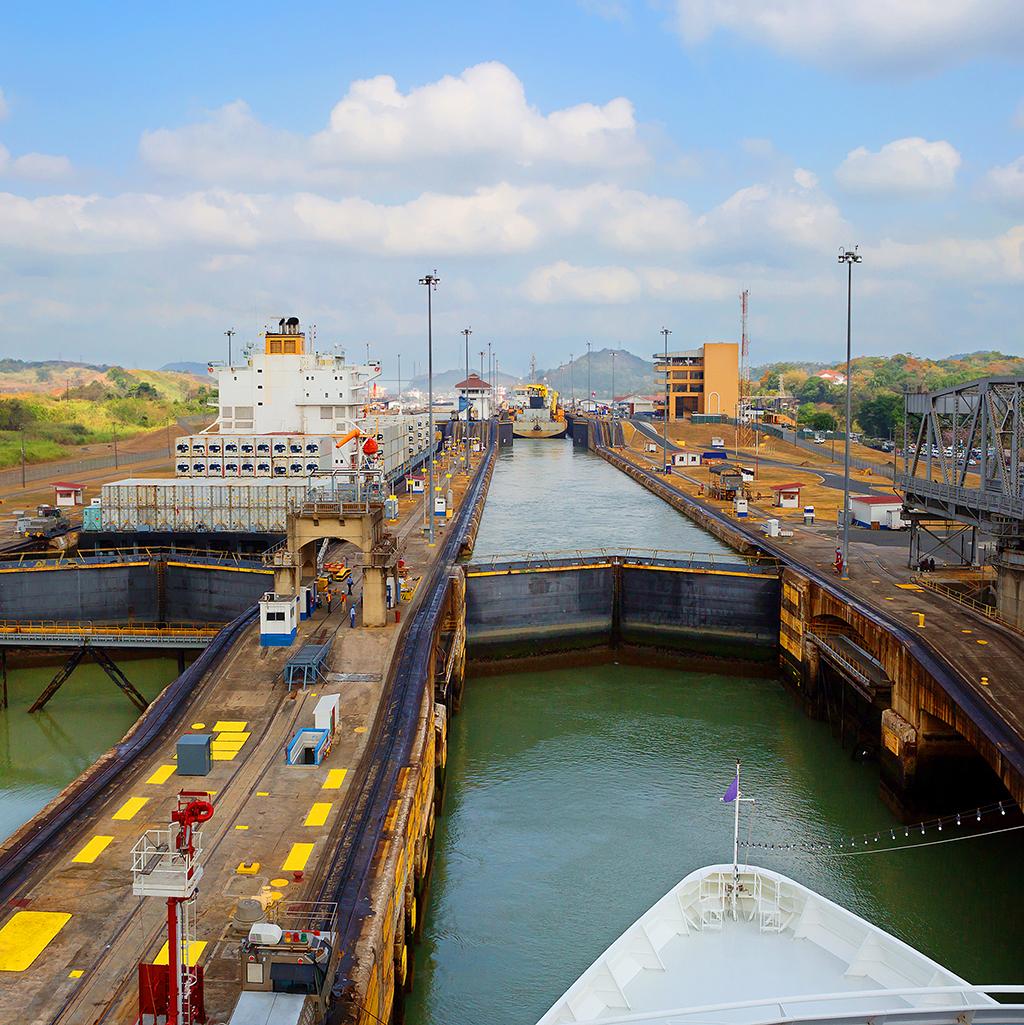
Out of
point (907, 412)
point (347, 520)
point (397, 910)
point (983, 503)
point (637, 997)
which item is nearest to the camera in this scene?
point (637, 997)

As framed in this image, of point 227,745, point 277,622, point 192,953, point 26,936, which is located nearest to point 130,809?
point 227,745

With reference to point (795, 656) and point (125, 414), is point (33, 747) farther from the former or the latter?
point (125, 414)

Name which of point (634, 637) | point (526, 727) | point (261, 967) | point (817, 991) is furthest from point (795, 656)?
point (261, 967)

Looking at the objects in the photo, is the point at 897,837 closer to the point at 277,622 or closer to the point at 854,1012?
the point at 854,1012

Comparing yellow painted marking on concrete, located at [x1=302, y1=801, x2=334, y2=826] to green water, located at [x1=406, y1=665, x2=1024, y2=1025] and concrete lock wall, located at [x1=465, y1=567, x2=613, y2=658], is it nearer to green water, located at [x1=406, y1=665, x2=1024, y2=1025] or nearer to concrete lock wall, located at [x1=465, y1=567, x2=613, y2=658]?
green water, located at [x1=406, y1=665, x2=1024, y2=1025]

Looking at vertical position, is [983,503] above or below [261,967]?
above

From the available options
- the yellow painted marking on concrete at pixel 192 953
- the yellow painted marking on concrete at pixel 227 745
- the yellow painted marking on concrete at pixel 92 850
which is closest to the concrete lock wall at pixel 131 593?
the yellow painted marking on concrete at pixel 227 745
